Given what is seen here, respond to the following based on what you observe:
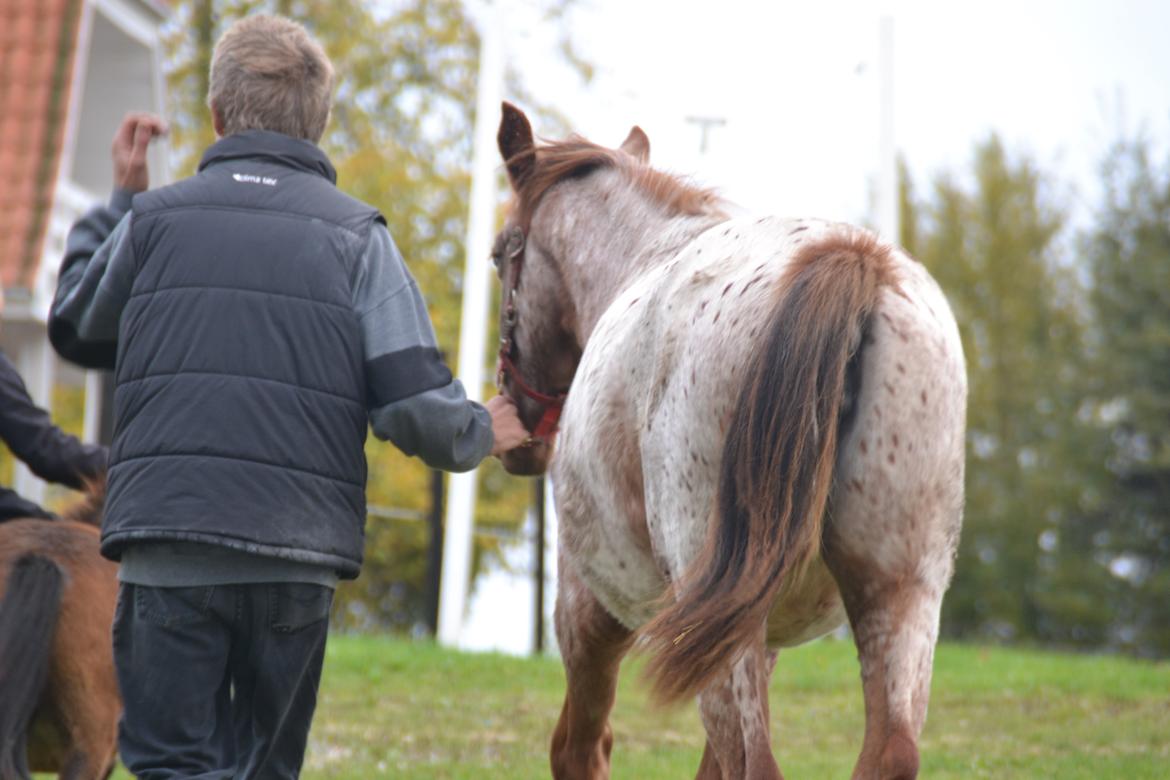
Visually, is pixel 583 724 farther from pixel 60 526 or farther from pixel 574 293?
pixel 60 526

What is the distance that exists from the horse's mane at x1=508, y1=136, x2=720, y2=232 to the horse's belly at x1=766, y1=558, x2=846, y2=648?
1370 millimetres

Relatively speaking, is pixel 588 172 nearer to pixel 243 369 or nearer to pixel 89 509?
pixel 243 369

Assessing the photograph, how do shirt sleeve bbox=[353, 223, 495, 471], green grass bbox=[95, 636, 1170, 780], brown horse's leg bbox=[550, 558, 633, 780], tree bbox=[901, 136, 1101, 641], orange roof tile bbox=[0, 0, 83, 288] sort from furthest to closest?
tree bbox=[901, 136, 1101, 641]
orange roof tile bbox=[0, 0, 83, 288]
green grass bbox=[95, 636, 1170, 780]
brown horse's leg bbox=[550, 558, 633, 780]
shirt sleeve bbox=[353, 223, 495, 471]

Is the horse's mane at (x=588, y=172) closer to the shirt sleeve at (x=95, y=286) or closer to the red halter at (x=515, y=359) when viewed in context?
the red halter at (x=515, y=359)

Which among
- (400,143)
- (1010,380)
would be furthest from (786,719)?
(1010,380)

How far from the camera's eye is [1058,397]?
84.3ft

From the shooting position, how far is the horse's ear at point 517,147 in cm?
464

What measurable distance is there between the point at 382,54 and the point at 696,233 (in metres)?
20.8

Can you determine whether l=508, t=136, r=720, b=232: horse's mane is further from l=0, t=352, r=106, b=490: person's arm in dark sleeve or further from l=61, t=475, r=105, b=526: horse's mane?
l=61, t=475, r=105, b=526: horse's mane

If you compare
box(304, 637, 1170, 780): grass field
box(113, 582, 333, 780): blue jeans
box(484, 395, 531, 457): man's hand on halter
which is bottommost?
box(304, 637, 1170, 780): grass field

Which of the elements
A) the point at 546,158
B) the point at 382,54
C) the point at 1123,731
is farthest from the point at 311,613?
the point at 382,54

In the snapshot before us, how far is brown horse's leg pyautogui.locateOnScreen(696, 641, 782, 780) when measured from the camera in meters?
3.07

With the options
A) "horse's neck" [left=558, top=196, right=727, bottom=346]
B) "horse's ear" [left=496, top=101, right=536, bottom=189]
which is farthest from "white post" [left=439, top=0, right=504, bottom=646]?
"horse's neck" [left=558, top=196, right=727, bottom=346]

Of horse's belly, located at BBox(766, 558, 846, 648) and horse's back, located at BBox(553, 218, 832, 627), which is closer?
horse's back, located at BBox(553, 218, 832, 627)
